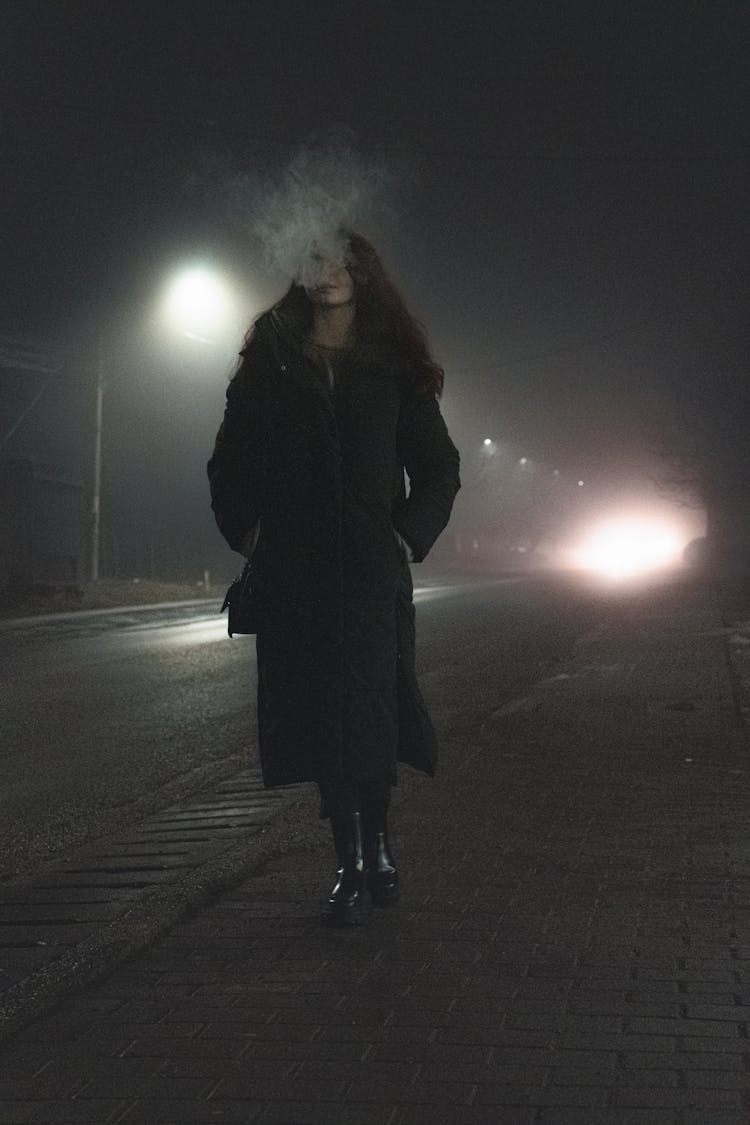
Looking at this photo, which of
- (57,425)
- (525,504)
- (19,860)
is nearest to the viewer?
(19,860)

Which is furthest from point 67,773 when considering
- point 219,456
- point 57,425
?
point 57,425

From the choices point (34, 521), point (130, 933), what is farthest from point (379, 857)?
point (34, 521)

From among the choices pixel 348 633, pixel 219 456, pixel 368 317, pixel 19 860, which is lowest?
pixel 19 860

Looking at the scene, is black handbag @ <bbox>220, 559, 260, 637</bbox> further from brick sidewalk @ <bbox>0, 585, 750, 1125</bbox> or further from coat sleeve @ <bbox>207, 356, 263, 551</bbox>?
brick sidewalk @ <bbox>0, 585, 750, 1125</bbox>

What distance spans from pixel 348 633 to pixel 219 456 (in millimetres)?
663

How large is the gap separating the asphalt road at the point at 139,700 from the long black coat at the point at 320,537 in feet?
5.35

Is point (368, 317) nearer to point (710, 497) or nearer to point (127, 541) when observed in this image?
point (127, 541)

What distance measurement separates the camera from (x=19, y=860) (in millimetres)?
6023

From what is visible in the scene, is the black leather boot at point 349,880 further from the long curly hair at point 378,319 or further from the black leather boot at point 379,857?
the long curly hair at point 378,319

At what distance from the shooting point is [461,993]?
12.7 ft

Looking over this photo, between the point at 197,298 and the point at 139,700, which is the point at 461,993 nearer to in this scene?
the point at 139,700

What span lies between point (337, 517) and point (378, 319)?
26.9 inches

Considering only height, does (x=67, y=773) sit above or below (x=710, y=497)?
below

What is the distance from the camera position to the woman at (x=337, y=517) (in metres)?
4.64
